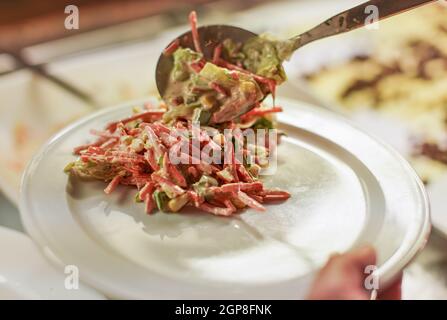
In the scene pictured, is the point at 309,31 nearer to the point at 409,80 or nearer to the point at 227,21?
the point at 409,80

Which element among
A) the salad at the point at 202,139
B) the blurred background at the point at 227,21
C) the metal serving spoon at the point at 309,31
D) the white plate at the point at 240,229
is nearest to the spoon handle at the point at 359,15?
the metal serving spoon at the point at 309,31

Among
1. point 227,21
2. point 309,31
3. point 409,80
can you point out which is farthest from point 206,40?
point 227,21

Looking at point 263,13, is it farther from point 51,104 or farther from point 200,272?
point 200,272

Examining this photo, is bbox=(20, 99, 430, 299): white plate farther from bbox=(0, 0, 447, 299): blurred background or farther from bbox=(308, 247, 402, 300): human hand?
bbox=(0, 0, 447, 299): blurred background

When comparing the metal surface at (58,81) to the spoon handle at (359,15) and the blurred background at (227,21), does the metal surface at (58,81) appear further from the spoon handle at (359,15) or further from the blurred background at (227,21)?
the spoon handle at (359,15)

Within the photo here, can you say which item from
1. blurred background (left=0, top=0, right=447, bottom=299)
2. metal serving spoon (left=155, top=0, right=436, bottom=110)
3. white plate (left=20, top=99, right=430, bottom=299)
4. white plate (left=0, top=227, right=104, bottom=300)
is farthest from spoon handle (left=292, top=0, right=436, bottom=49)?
white plate (left=0, top=227, right=104, bottom=300)
